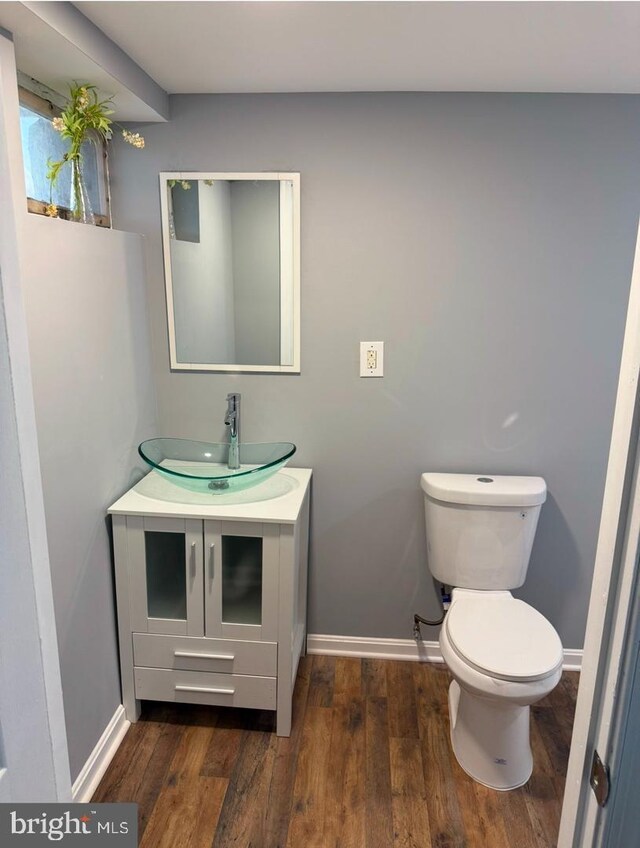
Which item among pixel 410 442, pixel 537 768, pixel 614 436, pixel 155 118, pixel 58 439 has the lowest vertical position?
pixel 537 768

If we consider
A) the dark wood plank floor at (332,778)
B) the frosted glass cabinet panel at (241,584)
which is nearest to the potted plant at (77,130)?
the frosted glass cabinet panel at (241,584)

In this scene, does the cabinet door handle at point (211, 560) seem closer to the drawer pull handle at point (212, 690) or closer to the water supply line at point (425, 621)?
the drawer pull handle at point (212, 690)

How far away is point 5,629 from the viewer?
75 cm

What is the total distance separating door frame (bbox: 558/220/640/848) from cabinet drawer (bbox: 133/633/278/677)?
4.18 ft

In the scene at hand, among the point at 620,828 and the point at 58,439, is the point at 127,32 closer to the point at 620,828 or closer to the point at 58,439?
the point at 58,439

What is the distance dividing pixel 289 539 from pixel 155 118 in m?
1.55

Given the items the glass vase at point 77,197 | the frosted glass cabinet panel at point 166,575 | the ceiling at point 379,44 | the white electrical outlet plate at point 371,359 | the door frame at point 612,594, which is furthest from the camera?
the white electrical outlet plate at point 371,359

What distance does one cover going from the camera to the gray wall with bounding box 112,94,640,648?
1.97 meters

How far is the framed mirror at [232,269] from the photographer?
6.76 feet

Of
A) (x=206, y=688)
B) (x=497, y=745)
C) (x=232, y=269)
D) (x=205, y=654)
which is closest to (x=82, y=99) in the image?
(x=232, y=269)

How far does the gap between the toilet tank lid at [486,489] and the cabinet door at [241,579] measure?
651mm

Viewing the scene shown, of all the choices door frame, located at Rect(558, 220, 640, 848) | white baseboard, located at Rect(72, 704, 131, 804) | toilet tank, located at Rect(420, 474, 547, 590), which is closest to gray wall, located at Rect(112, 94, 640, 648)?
toilet tank, located at Rect(420, 474, 547, 590)

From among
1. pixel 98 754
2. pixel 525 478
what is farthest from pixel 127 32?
pixel 98 754

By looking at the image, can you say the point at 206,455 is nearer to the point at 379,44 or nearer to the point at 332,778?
the point at 332,778
